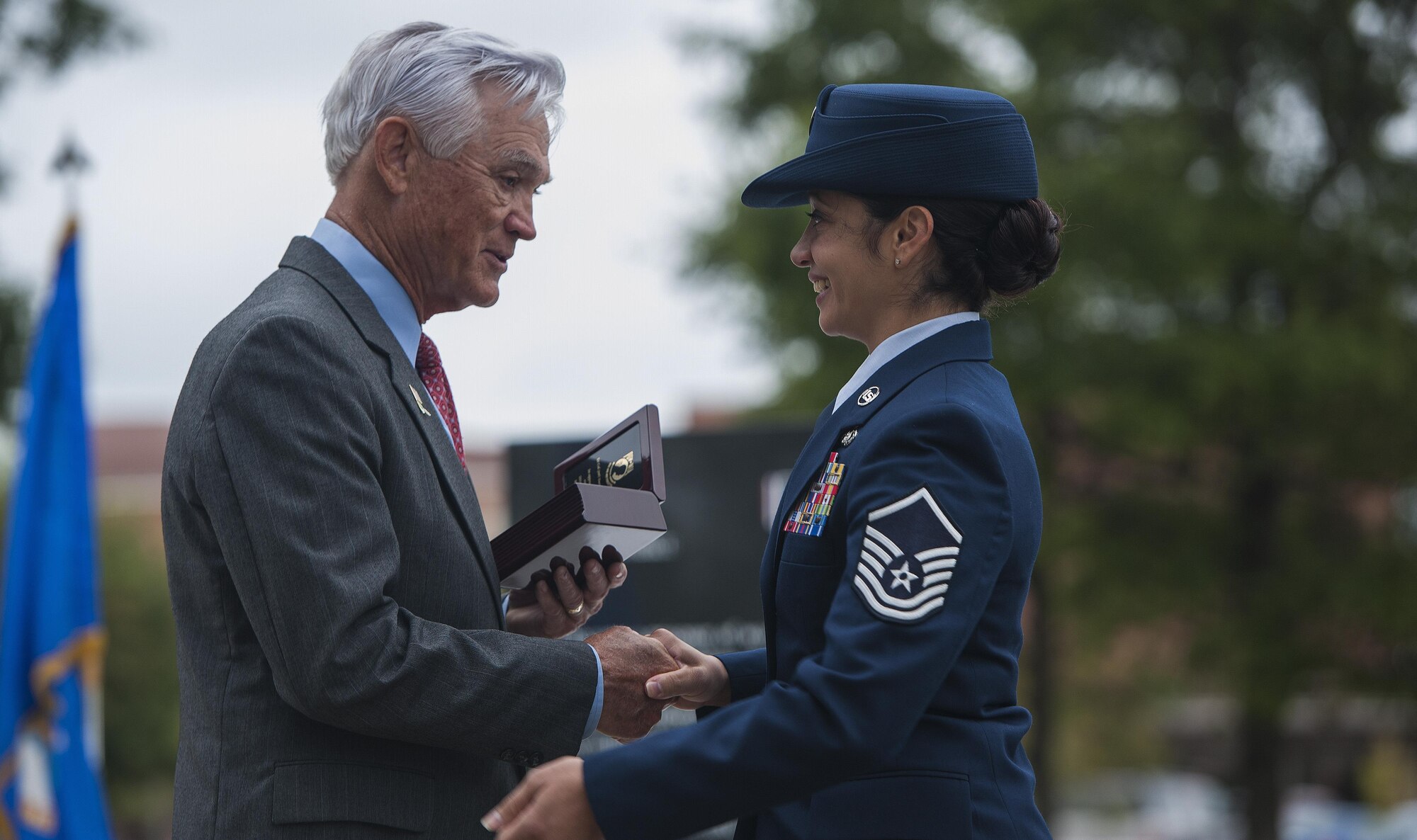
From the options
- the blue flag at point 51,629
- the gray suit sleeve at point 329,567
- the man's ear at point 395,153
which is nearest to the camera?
the gray suit sleeve at point 329,567

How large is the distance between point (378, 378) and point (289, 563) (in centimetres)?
41

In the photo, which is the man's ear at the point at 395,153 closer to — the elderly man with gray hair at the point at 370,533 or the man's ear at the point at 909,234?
the elderly man with gray hair at the point at 370,533

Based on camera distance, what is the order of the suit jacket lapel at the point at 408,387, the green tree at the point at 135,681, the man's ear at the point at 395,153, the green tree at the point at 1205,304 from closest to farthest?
the suit jacket lapel at the point at 408,387 < the man's ear at the point at 395,153 < the green tree at the point at 1205,304 < the green tree at the point at 135,681

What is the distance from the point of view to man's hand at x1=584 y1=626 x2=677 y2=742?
8.29ft

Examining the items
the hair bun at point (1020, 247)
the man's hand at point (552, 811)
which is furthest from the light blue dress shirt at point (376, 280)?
the hair bun at point (1020, 247)

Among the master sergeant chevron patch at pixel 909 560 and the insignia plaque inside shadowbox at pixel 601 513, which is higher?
the master sergeant chevron patch at pixel 909 560

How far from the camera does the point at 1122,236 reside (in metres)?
11.2

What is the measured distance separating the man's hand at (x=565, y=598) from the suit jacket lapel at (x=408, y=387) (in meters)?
0.17

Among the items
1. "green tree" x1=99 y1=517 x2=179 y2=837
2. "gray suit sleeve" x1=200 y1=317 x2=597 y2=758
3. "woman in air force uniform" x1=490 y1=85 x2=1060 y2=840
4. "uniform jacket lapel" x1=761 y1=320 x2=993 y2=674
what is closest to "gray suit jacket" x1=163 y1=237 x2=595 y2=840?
"gray suit sleeve" x1=200 y1=317 x2=597 y2=758

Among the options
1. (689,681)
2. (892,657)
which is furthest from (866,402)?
(689,681)

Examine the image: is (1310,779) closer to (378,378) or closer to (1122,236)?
(1122,236)

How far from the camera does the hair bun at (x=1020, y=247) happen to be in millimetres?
2348

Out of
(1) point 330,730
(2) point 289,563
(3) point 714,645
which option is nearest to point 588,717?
(1) point 330,730

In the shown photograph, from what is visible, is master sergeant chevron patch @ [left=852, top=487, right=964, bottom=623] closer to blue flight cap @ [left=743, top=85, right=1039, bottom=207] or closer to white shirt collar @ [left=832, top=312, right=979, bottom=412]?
white shirt collar @ [left=832, top=312, right=979, bottom=412]
